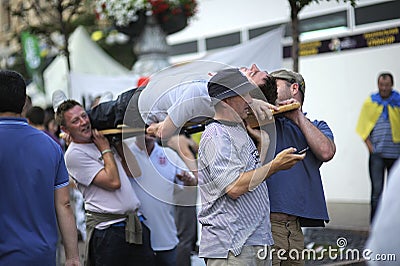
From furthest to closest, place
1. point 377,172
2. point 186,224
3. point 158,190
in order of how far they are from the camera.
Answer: point 377,172 < point 186,224 < point 158,190

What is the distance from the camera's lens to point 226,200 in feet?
14.0

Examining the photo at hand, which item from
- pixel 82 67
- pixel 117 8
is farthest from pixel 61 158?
pixel 82 67

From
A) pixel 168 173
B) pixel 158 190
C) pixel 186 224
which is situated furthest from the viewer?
pixel 186 224

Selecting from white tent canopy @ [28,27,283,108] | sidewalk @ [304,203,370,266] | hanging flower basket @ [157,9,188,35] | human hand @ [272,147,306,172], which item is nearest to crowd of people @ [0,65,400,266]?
human hand @ [272,147,306,172]

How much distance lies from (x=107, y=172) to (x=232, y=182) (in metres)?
1.80

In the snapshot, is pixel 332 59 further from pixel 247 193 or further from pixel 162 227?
pixel 247 193

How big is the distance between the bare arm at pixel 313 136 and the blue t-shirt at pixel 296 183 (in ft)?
0.41

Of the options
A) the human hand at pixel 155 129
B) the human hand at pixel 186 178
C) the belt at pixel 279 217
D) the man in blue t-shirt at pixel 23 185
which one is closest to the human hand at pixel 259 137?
the belt at pixel 279 217

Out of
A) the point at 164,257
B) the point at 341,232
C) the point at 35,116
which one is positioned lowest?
the point at 341,232

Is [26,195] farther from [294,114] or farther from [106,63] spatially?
[106,63]

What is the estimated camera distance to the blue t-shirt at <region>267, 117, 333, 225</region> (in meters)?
4.85

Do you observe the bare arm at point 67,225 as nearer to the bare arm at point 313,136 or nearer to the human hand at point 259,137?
the human hand at point 259,137

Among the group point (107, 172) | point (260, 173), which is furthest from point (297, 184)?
point (107, 172)

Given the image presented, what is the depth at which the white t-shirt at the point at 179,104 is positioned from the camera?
479 centimetres
